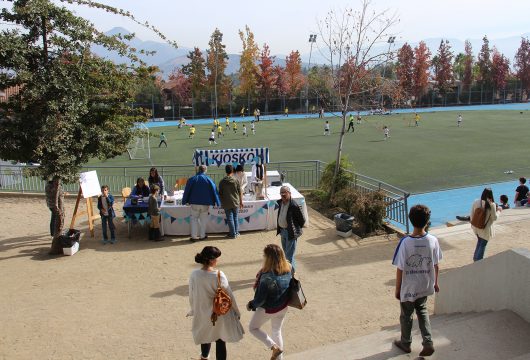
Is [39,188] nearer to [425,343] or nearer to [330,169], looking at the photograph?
[330,169]

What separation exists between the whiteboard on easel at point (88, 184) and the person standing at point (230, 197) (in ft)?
10.4

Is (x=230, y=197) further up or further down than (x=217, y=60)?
further down

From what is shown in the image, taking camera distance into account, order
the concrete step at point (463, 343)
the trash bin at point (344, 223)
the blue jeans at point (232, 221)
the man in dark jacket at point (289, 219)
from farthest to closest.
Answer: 1. the trash bin at point (344, 223)
2. the blue jeans at point (232, 221)
3. the man in dark jacket at point (289, 219)
4. the concrete step at point (463, 343)

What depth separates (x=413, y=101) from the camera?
7200cm

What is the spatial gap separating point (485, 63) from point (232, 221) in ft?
255

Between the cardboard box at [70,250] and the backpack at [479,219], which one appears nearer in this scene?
the backpack at [479,219]

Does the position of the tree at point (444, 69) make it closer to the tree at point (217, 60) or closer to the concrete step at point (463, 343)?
the tree at point (217, 60)

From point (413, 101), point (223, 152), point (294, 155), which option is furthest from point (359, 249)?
point (413, 101)

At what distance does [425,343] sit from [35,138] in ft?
27.9

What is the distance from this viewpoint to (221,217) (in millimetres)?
12414

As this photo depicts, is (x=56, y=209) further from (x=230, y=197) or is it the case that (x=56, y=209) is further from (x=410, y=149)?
(x=410, y=149)

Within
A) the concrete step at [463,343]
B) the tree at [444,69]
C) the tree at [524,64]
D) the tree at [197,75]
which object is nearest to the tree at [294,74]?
the tree at [197,75]

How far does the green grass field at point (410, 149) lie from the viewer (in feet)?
70.3

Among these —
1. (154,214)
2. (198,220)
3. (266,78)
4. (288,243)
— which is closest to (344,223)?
(198,220)
